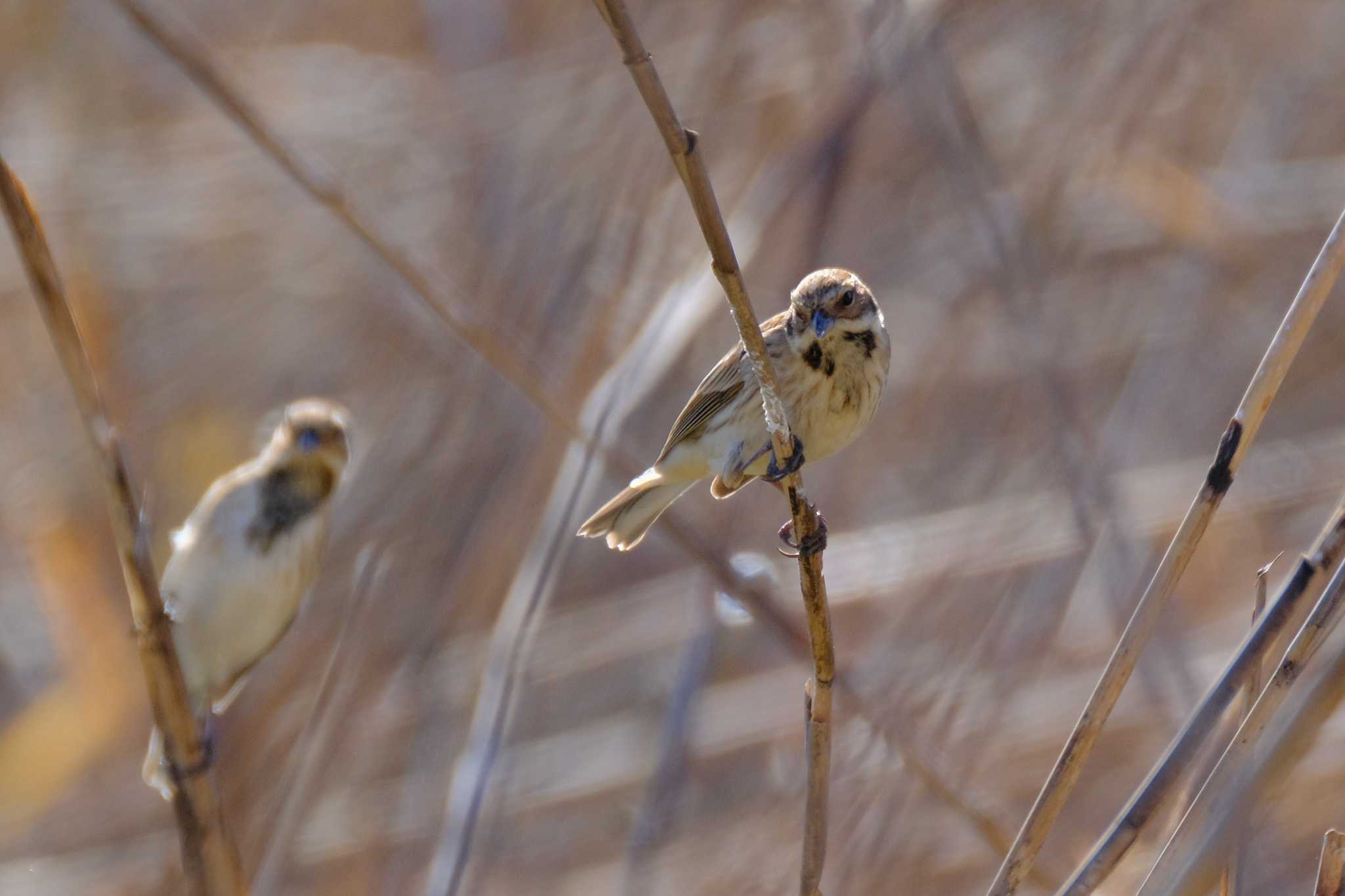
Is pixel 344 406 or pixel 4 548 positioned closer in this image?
pixel 4 548

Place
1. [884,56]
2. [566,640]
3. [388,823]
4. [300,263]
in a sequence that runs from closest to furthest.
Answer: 1. [884,56]
2. [388,823]
3. [566,640]
4. [300,263]

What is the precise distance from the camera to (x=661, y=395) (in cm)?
422

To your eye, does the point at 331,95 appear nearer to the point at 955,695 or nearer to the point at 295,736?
the point at 295,736

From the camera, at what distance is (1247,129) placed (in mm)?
4680

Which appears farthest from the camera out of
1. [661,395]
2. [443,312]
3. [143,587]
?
[661,395]

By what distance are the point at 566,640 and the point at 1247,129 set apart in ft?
9.49

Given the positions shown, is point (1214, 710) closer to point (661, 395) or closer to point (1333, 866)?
point (1333, 866)

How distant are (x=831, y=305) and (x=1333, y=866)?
5.35 ft

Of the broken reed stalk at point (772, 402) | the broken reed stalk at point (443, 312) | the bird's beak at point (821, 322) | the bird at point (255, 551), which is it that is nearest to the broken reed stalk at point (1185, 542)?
the broken reed stalk at point (772, 402)

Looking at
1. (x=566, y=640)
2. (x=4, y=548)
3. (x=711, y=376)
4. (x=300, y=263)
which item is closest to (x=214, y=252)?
(x=300, y=263)

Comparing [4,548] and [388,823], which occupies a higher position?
[4,548]

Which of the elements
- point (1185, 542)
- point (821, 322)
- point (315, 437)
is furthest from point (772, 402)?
point (315, 437)

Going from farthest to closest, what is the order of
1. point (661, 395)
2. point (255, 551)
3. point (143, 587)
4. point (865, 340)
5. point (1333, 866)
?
point (661, 395), point (255, 551), point (865, 340), point (143, 587), point (1333, 866)

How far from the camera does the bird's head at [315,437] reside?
3.65m
